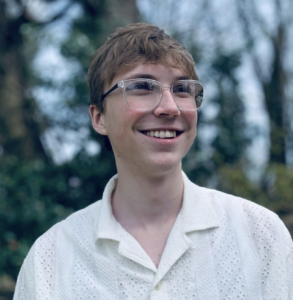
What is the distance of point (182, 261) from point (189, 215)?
0.20 m

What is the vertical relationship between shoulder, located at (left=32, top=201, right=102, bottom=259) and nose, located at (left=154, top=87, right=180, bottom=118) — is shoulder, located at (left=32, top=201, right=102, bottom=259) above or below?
below

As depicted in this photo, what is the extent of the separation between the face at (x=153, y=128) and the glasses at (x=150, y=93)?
0.06 ft

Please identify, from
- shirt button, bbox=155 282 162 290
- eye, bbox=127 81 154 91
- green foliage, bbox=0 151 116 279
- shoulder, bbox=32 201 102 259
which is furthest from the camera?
green foliage, bbox=0 151 116 279

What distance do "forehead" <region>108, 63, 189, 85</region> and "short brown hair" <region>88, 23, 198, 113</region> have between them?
15 millimetres

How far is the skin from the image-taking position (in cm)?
175

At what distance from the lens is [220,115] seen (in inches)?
213

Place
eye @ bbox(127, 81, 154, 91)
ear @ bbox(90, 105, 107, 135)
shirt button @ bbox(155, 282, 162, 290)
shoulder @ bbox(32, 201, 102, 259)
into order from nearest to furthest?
shirt button @ bbox(155, 282, 162, 290) < eye @ bbox(127, 81, 154, 91) < shoulder @ bbox(32, 201, 102, 259) < ear @ bbox(90, 105, 107, 135)

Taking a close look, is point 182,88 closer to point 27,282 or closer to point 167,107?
point 167,107

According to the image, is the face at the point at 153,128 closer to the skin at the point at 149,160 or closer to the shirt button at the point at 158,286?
the skin at the point at 149,160

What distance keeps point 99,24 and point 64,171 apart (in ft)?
5.37

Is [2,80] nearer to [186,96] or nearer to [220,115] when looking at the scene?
[220,115]

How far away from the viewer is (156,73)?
177 centimetres

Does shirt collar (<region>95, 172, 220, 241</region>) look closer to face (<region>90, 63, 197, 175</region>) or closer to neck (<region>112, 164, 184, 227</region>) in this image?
neck (<region>112, 164, 184, 227</region>)

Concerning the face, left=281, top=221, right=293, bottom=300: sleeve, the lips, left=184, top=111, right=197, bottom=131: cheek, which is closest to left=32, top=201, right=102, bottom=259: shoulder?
the face
